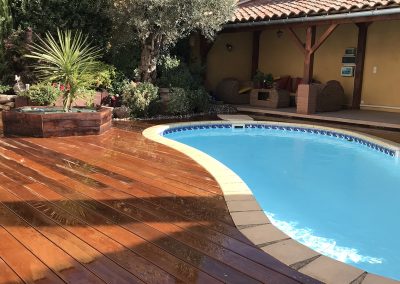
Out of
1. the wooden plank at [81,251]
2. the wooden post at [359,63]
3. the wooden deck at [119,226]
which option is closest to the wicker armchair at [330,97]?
the wooden post at [359,63]

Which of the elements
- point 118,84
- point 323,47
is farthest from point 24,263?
point 323,47

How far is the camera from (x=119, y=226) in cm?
327

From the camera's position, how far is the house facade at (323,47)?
9.93 metres

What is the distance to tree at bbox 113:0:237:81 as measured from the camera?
943cm

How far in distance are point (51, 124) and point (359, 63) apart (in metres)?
9.10

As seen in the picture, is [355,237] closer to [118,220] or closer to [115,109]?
[118,220]

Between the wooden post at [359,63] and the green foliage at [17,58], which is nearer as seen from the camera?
the green foliage at [17,58]

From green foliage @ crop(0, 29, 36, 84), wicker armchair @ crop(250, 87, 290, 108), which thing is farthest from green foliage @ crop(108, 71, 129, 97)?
wicker armchair @ crop(250, 87, 290, 108)

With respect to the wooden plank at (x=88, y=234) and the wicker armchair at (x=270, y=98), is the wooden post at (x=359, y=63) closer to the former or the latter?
the wicker armchair at (x=270, y=98)

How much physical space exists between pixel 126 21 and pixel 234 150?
14.7 feet

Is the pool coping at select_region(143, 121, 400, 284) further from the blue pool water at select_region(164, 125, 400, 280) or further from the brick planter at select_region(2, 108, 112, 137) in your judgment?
the brick planter at select_region(2, 108, 112, 137)

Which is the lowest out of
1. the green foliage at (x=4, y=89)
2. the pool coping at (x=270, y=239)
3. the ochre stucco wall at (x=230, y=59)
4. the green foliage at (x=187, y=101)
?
the pool coping at (x=270, y=239)

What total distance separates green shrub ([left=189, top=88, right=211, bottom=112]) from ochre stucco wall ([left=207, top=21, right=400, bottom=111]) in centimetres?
279

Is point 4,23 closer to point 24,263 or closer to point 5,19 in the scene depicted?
point 5,19
